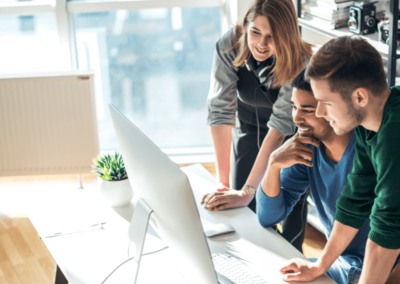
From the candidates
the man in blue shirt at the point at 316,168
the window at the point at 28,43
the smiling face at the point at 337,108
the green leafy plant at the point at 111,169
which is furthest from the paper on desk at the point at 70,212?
the window at the point at 28,43

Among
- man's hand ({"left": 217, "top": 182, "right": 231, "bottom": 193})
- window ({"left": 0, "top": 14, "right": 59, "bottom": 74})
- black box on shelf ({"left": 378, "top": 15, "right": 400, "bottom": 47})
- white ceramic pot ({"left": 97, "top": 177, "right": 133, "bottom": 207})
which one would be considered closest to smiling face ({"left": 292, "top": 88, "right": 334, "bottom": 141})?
man's hand ({"left": 217, "top": 182, "right": 231, "bottom": 193})

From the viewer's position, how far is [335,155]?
1.37 metres

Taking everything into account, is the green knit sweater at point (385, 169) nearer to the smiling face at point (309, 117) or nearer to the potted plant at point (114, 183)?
the smiling face at point (309, 117)

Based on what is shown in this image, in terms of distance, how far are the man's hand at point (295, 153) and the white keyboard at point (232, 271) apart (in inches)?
13.0

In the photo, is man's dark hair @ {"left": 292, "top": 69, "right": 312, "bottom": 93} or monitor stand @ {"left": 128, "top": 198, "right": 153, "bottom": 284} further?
man's dark hair @ {"left": 292, "top": 69, "right": 312, "bottom": 93}

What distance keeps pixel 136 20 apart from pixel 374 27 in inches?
75.3

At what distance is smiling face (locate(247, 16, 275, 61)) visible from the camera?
5.26ft

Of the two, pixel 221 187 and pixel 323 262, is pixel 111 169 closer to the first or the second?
pixel 221 187

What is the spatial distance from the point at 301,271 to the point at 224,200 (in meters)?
0.46

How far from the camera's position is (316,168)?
142cm

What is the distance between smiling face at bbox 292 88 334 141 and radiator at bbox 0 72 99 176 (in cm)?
205

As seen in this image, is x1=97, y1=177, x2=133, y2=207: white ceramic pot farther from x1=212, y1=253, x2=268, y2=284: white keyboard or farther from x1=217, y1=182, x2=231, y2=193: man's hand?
x1=212, y1=253, x2=268, y2=284: white keyboard

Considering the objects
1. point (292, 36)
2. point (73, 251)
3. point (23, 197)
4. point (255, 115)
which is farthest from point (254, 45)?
point (23, 197)

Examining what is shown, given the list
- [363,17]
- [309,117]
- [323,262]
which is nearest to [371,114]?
[309,117]
